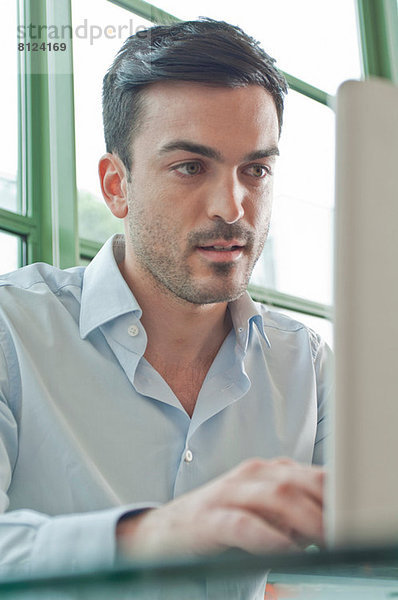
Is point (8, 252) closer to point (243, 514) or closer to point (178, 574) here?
point (243, 514)

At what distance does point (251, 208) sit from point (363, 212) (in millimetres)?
1045

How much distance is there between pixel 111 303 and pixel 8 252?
1834 millimetres

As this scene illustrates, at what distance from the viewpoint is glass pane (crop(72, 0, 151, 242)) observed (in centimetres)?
348

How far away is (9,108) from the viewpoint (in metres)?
→ 3.28

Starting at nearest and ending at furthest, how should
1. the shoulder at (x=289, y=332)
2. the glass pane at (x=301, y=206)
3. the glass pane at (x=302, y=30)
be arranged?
the shoulder at (x=289, y=332) < the glass pane at (x=302, y=30) < the glass pane at (x=301, y=206)

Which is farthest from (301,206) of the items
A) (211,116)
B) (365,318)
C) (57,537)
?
(365,318)

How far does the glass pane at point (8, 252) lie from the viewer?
315cm

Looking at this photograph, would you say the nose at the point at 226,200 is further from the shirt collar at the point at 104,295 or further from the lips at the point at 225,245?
the shirt collar at the point at 104,295

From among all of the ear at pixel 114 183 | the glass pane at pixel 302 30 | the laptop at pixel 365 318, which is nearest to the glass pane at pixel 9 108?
the glass pane at pixel 302 30

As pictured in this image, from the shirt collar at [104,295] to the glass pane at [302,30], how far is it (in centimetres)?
282

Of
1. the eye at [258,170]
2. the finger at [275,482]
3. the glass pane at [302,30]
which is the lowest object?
the finger at [275,482]

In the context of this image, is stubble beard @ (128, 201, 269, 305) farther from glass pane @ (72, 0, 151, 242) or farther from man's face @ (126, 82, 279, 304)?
glass pane @ (72, 0, 151, 242)

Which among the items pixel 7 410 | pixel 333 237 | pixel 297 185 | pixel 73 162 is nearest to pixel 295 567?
Answer: pixel 333 237

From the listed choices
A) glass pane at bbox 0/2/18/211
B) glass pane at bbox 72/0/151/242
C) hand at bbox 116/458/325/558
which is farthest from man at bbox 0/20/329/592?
glass pane at bbox 72/0/151/242
